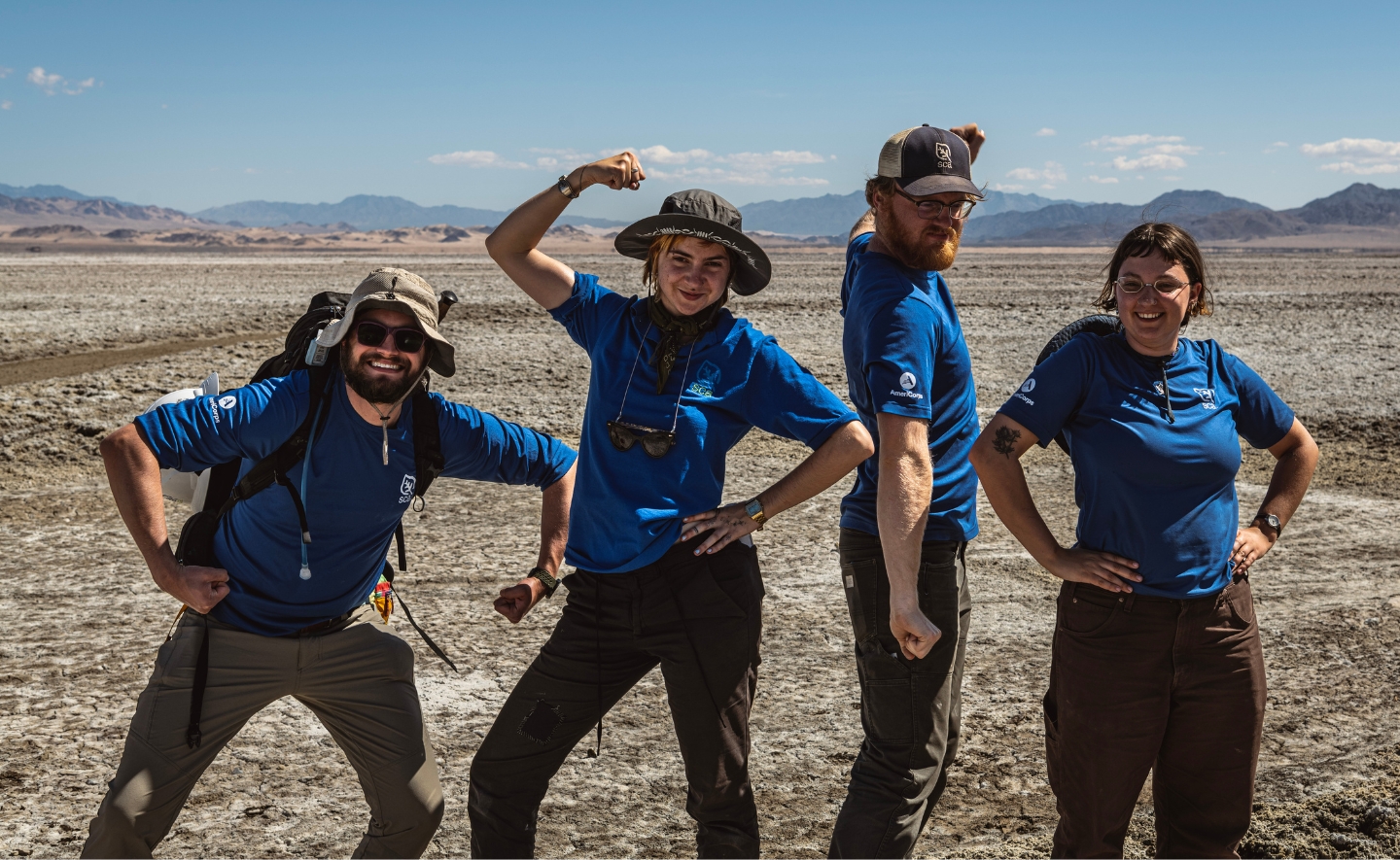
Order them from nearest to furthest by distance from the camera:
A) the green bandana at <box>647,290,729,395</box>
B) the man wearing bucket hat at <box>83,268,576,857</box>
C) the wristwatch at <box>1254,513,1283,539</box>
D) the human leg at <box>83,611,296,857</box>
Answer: the human leg at <box>83,611,296,857</box>, the man wearing bucket hat at <box>83,268,576,857</box>, the green bandana at <box>647,290,729,395</box>, the wristwatch at <box>1254,513,1283,539</box>

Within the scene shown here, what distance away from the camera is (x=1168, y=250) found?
10.2 feet

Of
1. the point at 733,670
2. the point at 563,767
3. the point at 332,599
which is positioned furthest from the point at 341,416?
the point at 563,767

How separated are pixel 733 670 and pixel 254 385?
1.58 m

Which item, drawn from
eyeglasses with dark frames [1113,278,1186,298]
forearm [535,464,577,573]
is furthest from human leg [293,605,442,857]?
eyeglasses with dark frames [1113,278,1186,298]

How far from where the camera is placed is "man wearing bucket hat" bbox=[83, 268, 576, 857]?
9.91ft

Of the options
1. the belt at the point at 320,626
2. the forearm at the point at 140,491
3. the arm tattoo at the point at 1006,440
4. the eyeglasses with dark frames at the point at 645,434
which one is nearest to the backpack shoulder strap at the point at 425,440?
the belt at the point at 320,626

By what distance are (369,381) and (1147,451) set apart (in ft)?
7.05

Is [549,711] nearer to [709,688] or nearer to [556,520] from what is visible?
[709,688]

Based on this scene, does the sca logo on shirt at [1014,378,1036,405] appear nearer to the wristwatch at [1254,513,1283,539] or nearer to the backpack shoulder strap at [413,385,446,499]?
the wristwatch at [1254,513,1283,539]

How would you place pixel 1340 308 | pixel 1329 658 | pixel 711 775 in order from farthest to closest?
pixel 1340 308
pixel 1329 658
pixel 711 775

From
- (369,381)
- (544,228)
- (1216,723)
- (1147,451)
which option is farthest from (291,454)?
A: (1216,723)

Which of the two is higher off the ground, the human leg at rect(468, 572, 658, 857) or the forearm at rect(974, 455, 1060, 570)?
the forearm at rect(974, 455, 1060, 570)

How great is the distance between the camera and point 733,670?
3156 mm

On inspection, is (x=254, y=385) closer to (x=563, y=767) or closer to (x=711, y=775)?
(x=711, y=775)
